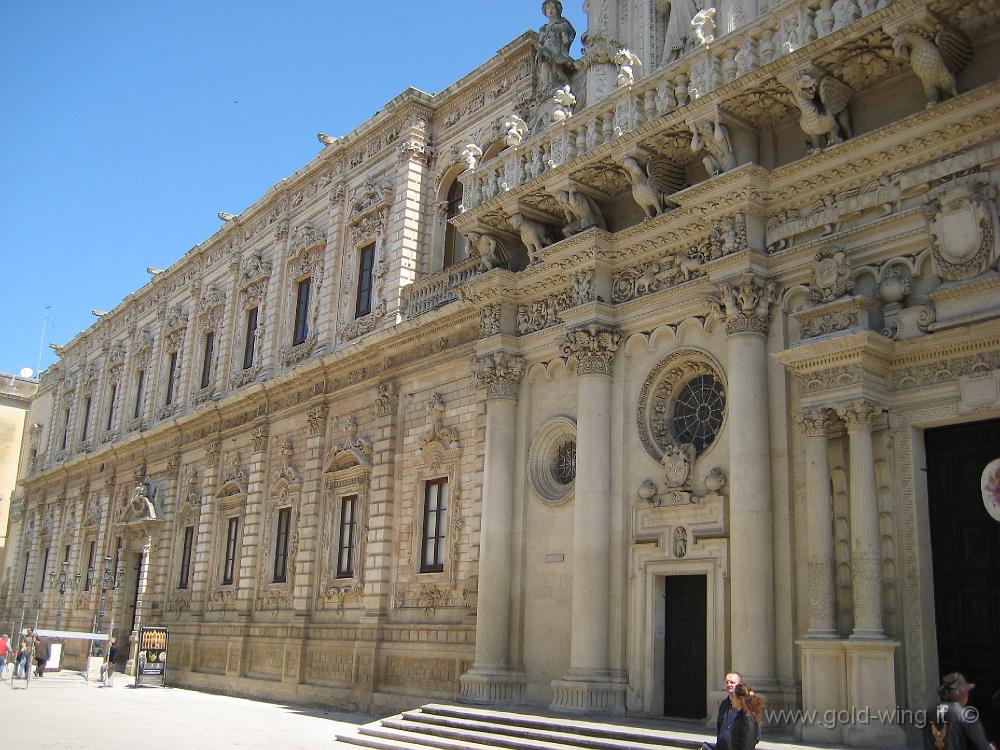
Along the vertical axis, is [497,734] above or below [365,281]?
below

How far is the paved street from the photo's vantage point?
14.6 meters

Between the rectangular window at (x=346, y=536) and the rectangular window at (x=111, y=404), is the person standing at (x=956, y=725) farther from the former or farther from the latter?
the rectangular window at (x=111, y=404)

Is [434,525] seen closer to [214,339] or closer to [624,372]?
[624,372]

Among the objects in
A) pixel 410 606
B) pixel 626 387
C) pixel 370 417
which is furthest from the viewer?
pixel 370 417

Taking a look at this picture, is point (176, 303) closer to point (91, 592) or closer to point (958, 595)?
point (91, 592)

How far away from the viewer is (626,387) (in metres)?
15.6

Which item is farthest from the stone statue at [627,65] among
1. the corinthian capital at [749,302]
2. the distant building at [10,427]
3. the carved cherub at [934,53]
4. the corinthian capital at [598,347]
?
the distant building at [10,427]

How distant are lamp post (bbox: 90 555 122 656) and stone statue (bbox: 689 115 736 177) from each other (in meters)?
26.1

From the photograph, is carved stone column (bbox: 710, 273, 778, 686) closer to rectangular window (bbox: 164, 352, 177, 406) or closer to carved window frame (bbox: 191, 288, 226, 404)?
carved window frame (bbox: 191, 288, 226, 404)

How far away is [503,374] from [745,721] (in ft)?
34.0

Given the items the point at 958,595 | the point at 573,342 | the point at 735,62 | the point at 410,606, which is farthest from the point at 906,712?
the point at 410,606

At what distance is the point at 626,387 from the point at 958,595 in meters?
5.86

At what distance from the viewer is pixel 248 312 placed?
2962cm

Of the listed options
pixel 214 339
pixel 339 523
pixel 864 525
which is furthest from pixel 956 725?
pixel 214 339
